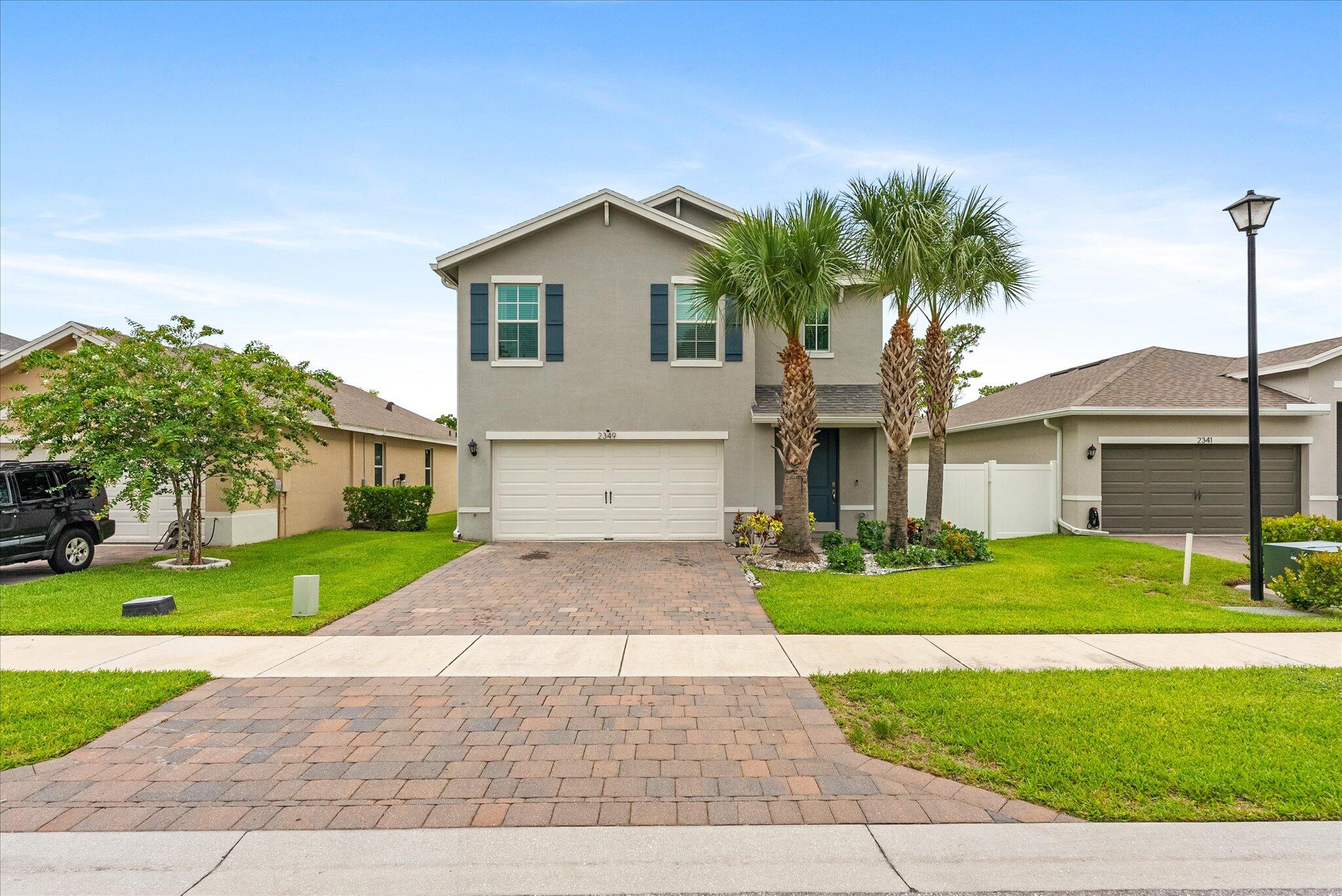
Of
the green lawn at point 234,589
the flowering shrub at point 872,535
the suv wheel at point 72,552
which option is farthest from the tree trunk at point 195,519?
the flowering shrub at point 872,535

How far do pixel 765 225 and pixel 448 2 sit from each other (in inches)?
306

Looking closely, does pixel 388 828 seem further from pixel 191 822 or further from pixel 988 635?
pixel 988 635

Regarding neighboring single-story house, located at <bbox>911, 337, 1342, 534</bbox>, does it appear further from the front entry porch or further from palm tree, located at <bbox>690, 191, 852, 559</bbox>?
palm tree, located at <bbox>690, 191, 852, 559</bbox>

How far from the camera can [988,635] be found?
710 centimetres

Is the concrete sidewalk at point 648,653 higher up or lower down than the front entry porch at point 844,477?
lower down

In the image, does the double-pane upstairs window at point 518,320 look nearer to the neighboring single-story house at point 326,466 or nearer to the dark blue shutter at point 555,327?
the dark blue shutter at point 555,327

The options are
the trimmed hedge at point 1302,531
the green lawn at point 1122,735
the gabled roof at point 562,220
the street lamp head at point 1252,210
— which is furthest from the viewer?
the gabled roof at point 562,220

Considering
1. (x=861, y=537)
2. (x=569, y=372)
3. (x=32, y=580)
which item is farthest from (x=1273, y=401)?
(x=32, y=580)

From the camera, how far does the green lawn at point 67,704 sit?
14.0ft

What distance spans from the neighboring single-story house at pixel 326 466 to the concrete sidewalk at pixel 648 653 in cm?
860

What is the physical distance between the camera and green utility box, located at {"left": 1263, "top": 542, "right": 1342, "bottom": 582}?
8664mm

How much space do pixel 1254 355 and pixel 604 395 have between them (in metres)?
11.3

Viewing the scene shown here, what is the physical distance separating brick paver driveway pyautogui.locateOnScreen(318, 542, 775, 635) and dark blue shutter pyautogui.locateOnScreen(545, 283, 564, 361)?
15.2 feet

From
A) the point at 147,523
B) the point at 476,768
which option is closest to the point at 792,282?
the point at 476,768
